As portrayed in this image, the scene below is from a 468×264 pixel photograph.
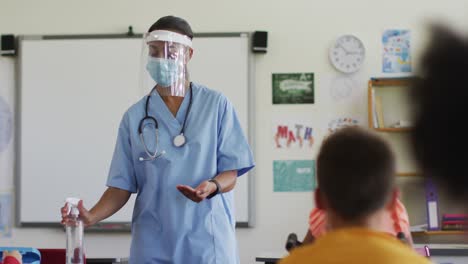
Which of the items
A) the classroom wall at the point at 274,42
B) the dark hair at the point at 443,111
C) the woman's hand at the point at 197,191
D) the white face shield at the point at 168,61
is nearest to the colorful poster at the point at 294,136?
the classroom wall at the point at 274,42

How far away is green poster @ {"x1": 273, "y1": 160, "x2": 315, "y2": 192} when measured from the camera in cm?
397

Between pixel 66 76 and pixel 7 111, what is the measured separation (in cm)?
45

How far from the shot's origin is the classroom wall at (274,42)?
13.1 ft

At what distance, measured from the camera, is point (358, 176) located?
2.96ft

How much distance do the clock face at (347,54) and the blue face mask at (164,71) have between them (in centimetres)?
215

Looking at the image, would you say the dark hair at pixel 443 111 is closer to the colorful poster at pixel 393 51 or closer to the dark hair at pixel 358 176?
the dark hair at pixel 358 176

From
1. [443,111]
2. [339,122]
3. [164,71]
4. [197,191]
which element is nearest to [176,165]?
[197,191]

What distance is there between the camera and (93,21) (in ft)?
13.5

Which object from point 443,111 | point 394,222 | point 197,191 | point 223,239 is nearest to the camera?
point 443,111

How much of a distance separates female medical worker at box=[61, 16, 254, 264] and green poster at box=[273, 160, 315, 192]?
2012 millimetres

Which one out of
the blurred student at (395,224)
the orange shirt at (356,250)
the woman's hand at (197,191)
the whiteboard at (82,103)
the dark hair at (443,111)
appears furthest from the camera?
the whiteboard at (82,103)

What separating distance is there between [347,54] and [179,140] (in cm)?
232

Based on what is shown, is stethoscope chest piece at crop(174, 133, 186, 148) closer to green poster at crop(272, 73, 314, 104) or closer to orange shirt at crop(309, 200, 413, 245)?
orange shirt at crop(309, 200, 413, 245)

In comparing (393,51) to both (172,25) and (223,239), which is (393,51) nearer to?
(172,25)
